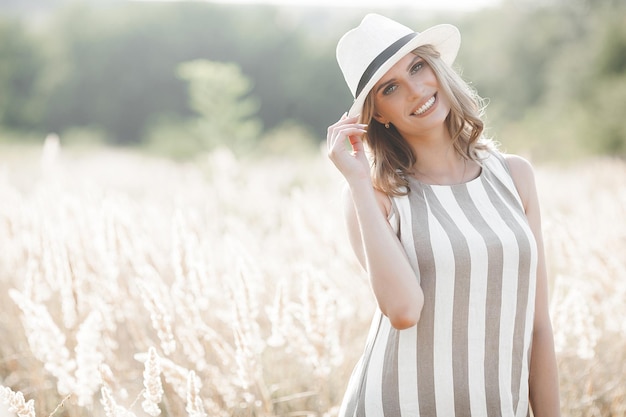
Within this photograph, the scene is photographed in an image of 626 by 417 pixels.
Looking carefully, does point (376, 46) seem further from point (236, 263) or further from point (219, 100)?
point (219, 100)

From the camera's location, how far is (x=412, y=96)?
2.07m

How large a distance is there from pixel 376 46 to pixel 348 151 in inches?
14.8

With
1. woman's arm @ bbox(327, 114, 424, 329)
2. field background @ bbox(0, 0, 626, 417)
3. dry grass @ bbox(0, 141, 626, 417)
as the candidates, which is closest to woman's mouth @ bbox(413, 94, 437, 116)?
woman's arm @ bbox(327, 114, 424, 329)

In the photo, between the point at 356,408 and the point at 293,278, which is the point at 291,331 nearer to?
the point at 356,408

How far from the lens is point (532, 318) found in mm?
1998

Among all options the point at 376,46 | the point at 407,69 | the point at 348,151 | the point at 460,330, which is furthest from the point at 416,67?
the point at 460,330

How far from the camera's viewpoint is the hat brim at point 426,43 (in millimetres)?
2012

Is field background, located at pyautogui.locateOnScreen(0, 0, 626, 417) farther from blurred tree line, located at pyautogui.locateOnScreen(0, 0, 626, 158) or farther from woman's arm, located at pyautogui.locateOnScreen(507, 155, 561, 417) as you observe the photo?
blurred tree line, located at pyautogui.locateOnScreen(0, 0, 626, 158)

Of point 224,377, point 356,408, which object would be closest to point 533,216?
Result: point 356,408

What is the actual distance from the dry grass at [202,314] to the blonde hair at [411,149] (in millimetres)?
415

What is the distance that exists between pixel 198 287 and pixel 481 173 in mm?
1095

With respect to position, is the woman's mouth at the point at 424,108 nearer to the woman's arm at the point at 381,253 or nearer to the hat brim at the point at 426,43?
the hat brim at the point at 426,43

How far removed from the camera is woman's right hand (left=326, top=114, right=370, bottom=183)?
1.94 m

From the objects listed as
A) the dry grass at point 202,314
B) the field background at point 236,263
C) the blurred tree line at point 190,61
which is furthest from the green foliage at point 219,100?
the blurred tree line at point 190,61
